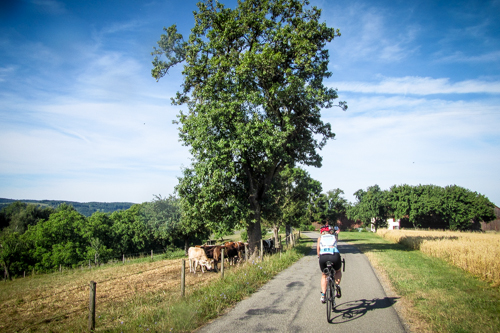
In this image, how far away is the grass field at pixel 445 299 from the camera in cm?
643

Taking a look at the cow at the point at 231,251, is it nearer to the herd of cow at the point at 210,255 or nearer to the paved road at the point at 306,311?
the herd of cow at the point at 210,255

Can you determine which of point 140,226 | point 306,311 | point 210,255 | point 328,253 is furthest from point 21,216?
point 328,253

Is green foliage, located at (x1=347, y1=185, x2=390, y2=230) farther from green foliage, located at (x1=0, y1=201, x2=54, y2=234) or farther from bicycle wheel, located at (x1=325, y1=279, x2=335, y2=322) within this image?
green foliage, located at (x1=0, y1=201, x2=54, y2=234)

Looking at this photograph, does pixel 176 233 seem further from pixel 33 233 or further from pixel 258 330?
pixel 258 330

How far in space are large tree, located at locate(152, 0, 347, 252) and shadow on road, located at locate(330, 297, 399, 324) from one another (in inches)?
381

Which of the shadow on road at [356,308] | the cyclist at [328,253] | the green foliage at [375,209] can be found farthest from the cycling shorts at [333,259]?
the green foliage at [375,209]

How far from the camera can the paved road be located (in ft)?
20.6

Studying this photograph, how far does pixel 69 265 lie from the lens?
60281mm

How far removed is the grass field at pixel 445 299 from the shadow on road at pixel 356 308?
0.47 m

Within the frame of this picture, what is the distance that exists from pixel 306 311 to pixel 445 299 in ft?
14.5

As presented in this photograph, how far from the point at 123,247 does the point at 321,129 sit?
55.4 metres

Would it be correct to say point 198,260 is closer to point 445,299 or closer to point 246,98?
point 246,98

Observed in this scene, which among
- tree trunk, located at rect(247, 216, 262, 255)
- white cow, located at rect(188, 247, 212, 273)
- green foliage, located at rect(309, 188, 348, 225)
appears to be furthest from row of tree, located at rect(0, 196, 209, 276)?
green foliage, located at rect(309, 188, 348, 225)

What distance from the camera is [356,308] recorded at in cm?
765
